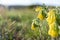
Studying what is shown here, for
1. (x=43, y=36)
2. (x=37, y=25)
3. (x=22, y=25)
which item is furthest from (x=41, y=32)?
(x=22, y=25)

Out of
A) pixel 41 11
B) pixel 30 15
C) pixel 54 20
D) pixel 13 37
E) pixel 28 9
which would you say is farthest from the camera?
pixel 28 9

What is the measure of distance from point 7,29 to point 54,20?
1.39 m

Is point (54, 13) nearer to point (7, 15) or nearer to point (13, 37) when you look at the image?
point (13, 37)

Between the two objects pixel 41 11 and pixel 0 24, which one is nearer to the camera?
pixel 41 11

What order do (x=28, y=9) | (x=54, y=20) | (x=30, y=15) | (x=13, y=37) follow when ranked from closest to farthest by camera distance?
(x=54, y=20) → (x=13, y=37) → (x=30, y=15) → (x=28, y=9)

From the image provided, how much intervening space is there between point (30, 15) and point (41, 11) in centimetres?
138

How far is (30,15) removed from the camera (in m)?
4.02

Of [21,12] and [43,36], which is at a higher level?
[21,12]

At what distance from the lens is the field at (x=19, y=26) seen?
3.21 m

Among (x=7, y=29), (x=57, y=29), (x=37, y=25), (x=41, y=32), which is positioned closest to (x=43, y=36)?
(x=41, y=32)

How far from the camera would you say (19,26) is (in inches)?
148

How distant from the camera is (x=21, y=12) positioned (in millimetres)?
4332

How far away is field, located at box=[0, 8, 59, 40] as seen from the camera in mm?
3214

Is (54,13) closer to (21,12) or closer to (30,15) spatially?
(30,15)
